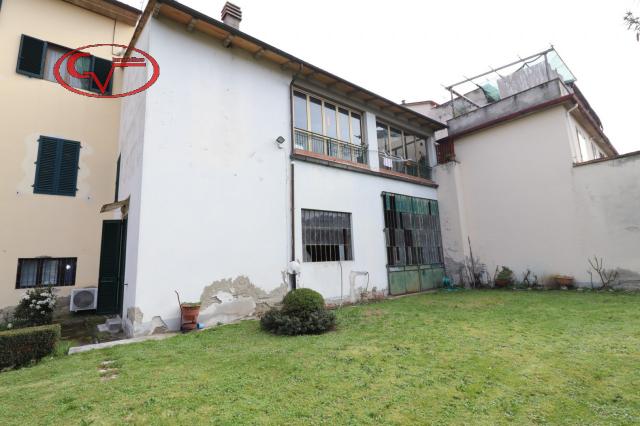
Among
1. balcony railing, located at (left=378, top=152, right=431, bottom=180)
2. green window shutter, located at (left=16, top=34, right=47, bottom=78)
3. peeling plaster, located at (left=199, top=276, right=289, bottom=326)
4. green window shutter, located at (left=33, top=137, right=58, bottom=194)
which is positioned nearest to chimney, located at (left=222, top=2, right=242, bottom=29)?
green window shutter, located at (left=16, top=34, right=47, bottom=78)

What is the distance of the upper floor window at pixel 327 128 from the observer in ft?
32.6

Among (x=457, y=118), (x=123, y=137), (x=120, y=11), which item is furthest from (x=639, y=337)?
(x=120, y=11)

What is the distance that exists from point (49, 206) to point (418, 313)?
1037cm

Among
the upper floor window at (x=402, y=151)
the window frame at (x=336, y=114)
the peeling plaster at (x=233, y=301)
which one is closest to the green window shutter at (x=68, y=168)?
the peeling plaster at (x=233, y=301)

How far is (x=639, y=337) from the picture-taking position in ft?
15.9

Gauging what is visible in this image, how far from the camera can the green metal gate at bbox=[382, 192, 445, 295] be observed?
11.2 metres

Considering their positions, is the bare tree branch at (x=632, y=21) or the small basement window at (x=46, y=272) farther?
the small basement window at (x=46, y=272)

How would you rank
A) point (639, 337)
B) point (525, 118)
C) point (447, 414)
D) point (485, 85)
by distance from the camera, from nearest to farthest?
point (447, 414)
point (639, 337)
point (525, 118)
point (485, 85)

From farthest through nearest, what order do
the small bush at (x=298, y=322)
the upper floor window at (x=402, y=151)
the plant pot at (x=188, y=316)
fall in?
the upper floor window at (x=402, y=151)
the plant pot at (x=188, y=316)
the small bush at (x=298, y=322)

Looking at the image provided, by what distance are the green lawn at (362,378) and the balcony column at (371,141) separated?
6.34 m

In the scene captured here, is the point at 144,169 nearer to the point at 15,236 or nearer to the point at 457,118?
the point at 15,236

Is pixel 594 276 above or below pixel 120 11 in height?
below

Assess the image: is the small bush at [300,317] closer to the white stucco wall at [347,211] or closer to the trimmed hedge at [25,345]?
the white stucco wall at [347,211]

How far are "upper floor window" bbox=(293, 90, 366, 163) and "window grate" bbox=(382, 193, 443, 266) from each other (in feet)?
7.02
